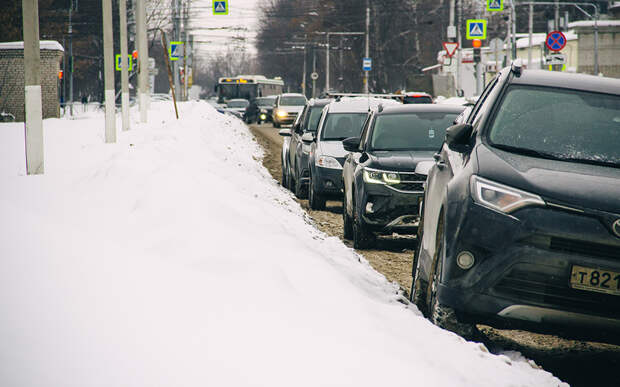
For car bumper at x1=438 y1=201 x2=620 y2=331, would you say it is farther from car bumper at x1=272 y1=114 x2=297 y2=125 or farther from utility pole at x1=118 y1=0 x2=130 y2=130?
car bumper at x1=272 y1=114 x2=297 y2=125

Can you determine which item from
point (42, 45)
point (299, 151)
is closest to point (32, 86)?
point (299, 151)

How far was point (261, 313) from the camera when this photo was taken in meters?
4.60

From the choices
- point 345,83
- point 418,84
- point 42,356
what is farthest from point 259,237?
point 345,83

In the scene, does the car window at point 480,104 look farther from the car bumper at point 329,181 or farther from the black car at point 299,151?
the black car at point 299,151

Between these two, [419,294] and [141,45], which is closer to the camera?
[419,294]

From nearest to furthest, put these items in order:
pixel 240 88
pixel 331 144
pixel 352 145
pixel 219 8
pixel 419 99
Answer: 1. pixel 352 145
2. pixel 331 144
3. pixel 419 99
4. pixel 219 8
5. pixel 240 88

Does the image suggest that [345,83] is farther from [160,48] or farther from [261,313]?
[261,313]

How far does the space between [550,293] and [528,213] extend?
44cm

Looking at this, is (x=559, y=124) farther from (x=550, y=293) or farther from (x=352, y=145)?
(x=352, y=145)

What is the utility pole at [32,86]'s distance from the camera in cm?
1370

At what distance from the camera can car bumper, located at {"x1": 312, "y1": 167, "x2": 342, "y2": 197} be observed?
13.4 metres

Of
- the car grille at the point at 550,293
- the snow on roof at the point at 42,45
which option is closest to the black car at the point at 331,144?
the car grille at the point at 550,293

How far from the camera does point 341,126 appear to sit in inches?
565

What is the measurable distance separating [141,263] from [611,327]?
274 cm
